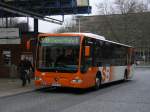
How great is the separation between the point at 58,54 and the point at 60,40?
0.64 metres

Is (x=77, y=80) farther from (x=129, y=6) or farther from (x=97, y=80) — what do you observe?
(x=129, y=6)

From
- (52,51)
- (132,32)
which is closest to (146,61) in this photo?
(132,32)

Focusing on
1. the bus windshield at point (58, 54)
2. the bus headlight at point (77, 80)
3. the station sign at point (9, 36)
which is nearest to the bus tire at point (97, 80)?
the bus headlight at point (77, 80)

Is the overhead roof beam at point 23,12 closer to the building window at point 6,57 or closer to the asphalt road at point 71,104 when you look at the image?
the building window at point 6,57

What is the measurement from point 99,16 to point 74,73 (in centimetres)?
7427

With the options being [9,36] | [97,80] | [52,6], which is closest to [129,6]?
[52,6]

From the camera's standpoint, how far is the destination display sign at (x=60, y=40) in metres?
20.2

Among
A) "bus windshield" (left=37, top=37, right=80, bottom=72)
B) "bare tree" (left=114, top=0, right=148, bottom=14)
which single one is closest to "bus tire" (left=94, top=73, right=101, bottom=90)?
"bus windshield" (left=37, top=37, right=80, bottom=72)

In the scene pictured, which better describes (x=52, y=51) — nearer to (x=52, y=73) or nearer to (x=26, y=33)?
(x=52, y=73)

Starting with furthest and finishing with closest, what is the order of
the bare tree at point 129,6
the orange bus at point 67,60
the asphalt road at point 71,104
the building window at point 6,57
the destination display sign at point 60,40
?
1. the bare tree at point 129,6
2. the building window at point 6,57
3. the destination display sign at point 60,40
4. the orange bus at point 67,60
5. the asphalt road at point 71,104

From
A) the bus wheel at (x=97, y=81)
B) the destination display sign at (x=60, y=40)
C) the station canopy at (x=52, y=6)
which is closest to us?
the destination display sign at (x=60, y=40)

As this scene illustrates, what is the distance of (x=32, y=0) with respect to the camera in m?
28.5

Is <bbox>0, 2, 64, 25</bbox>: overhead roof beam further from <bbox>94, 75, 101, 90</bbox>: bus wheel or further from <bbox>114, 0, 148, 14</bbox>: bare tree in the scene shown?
<bbox>114, 0, 148, 14</bbox>: bare tree

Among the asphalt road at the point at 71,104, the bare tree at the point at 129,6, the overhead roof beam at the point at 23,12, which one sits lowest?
the asphalt road at the point at 71,104
